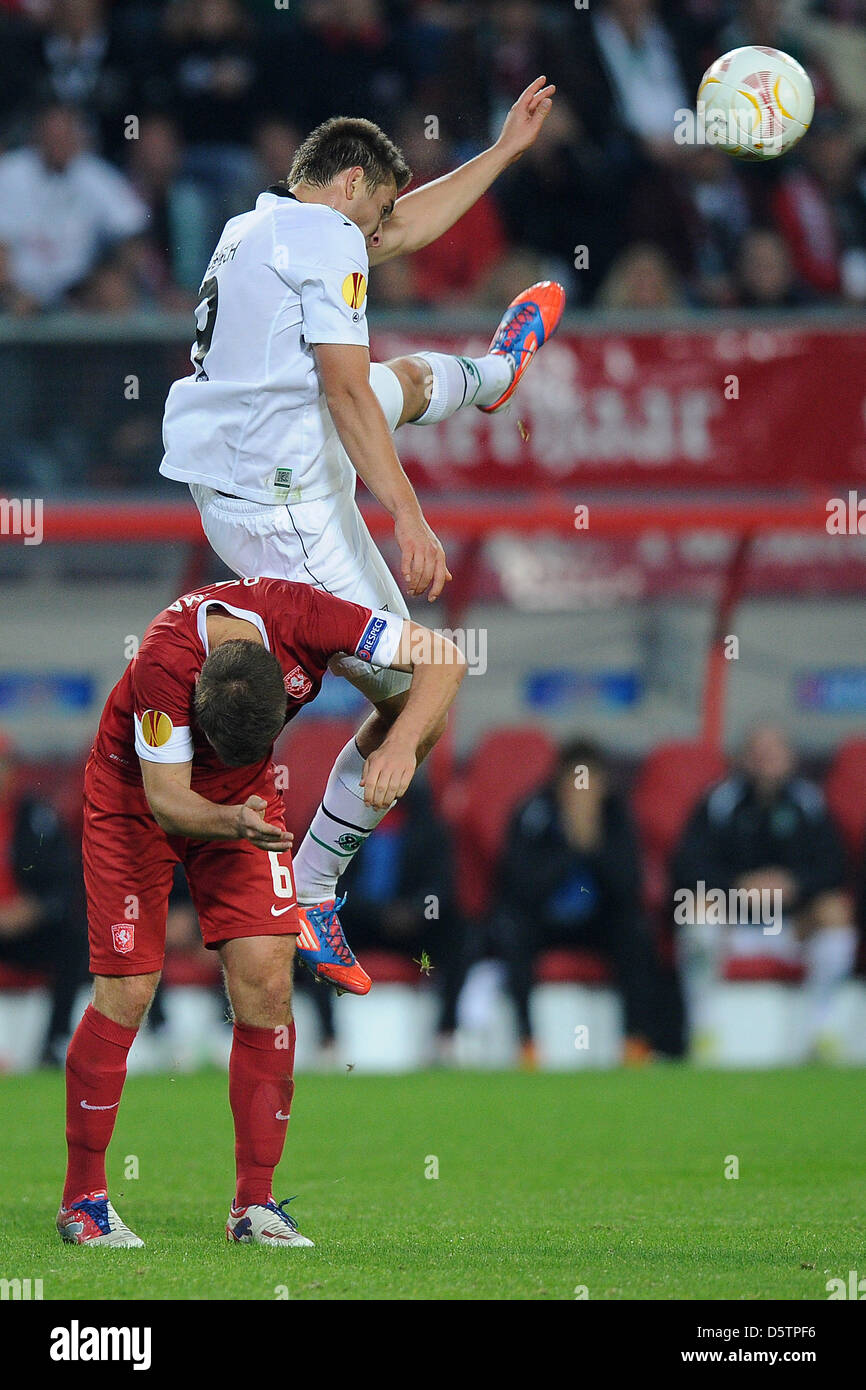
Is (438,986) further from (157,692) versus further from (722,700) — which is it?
(157,692)

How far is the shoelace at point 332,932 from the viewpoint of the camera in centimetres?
563

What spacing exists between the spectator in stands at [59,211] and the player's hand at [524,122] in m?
5.71

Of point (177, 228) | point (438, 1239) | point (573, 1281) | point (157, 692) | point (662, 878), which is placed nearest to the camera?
point (573, 1281)

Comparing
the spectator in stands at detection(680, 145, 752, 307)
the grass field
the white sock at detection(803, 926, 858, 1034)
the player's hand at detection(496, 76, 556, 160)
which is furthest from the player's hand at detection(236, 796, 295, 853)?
the spectator in stands at detection(680, 145, 752, 307)

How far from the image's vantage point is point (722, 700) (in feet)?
37.7

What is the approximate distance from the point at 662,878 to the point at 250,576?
629cm

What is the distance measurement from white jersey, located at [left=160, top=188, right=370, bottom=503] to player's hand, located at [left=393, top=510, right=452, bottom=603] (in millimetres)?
468

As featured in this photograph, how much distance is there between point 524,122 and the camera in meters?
5.87

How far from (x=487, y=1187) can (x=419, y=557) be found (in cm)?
257

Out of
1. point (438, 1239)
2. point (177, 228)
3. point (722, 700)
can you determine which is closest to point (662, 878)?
point (722, 700)

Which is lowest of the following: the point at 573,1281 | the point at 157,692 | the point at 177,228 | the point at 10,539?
the point at 573,1281

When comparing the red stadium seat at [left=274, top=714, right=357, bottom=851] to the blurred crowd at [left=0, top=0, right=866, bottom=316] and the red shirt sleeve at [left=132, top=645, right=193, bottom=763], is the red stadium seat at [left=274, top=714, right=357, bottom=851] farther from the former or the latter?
the red shirt sleeve at [left=132, top=645, right=193, bottom=763]

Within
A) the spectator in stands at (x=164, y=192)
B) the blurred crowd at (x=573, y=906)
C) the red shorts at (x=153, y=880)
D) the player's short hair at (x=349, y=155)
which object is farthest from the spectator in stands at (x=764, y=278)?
the red shorts at (x=153, y=880)

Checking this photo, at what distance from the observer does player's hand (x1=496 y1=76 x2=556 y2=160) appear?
5.85 metres
